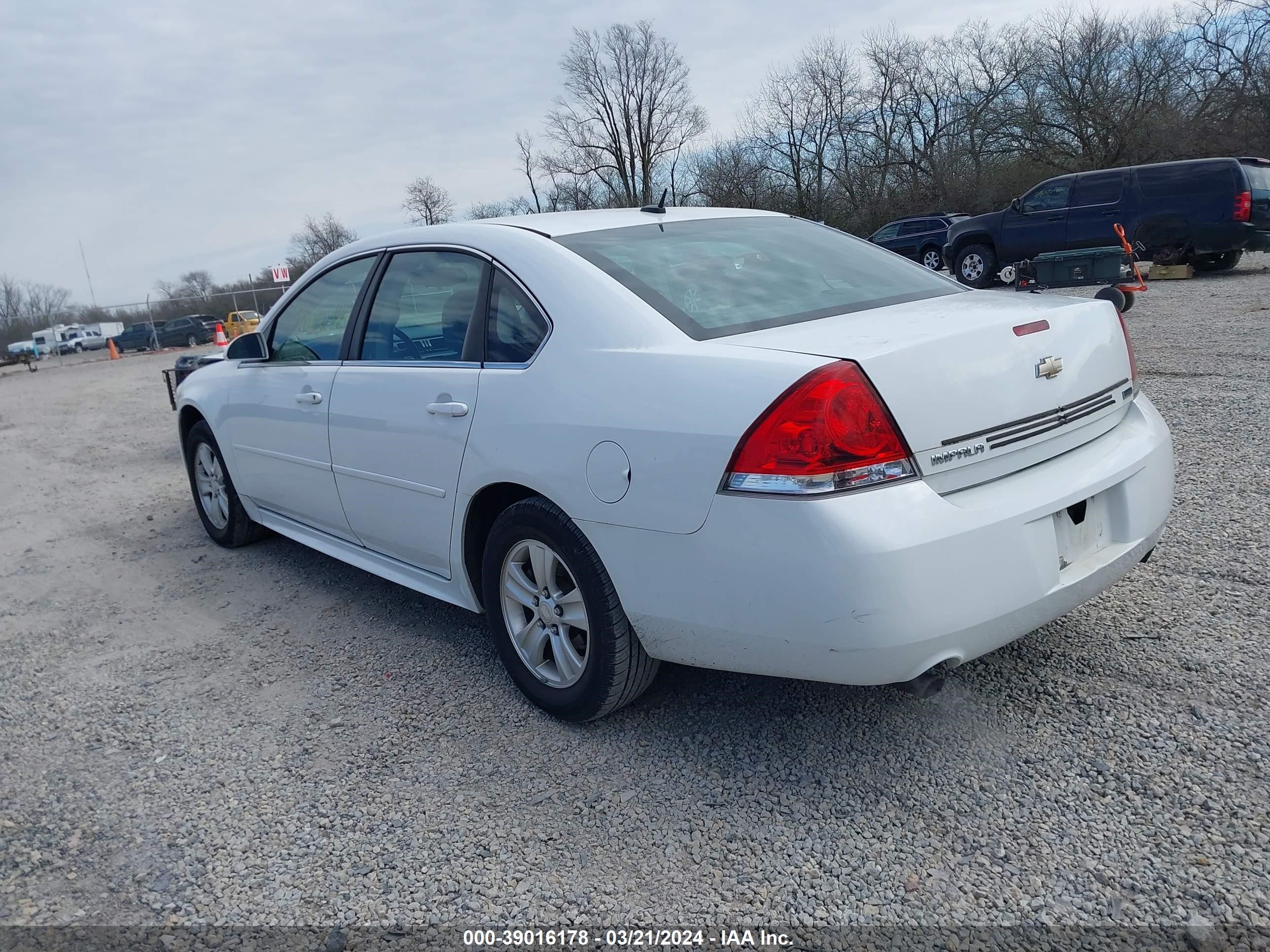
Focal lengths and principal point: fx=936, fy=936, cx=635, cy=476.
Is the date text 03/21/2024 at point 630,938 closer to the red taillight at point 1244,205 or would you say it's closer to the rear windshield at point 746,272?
the rear windshield at point 746,272

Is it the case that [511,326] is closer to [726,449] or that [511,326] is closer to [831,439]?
[726,449]

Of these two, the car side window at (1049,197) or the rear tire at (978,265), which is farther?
the rear tire at (978,265)

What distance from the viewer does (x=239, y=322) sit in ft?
107

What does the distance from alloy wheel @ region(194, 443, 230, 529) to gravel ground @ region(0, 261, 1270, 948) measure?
107 centimetres

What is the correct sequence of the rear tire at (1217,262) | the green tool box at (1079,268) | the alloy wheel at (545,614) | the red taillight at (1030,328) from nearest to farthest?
1. the red taillight at (1030,328)
2. the alloy wheel at (545,614)
3. the green tool box at (1079,268)
4. the rear tire at (1217,262)

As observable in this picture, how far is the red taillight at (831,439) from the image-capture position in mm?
2229

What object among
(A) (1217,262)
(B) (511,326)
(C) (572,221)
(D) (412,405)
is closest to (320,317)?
(D) (412,405)

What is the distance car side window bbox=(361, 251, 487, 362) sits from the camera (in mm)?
3336

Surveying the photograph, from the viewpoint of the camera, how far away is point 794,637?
230 centimetres

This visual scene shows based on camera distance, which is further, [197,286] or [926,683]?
[197,286]

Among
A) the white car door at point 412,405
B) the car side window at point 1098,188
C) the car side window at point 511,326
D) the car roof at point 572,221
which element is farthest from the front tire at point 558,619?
the car side window at point 1098,188

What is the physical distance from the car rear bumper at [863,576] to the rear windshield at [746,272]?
2.18ft

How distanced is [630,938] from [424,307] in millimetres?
2365

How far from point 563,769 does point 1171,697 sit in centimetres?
182
